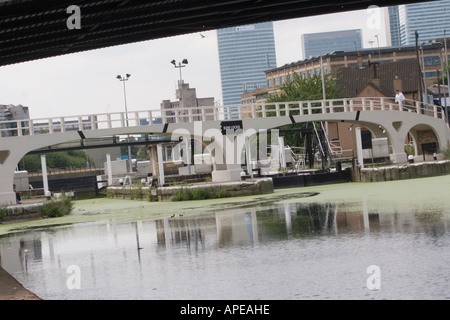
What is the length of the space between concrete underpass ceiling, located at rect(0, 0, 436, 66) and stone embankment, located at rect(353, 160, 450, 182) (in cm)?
2331

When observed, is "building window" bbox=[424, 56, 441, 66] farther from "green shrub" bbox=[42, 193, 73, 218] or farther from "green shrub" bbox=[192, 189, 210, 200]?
"green shrub" bbox=[42, 193, 73, 218]

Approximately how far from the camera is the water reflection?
15.9 m

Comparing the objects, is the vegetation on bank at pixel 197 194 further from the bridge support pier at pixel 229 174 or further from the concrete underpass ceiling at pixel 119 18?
the concrete underpass ceiling at pixel 119 18

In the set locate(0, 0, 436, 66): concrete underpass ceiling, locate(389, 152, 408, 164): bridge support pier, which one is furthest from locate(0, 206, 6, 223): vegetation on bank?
locate(389, 152, 408, 164): bridge support pier

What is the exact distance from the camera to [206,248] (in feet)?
69.8

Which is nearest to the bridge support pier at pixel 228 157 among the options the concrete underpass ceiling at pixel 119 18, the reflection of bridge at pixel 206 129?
the reflection of bridge at pixel 206 129

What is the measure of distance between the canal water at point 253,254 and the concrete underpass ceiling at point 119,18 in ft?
19.0

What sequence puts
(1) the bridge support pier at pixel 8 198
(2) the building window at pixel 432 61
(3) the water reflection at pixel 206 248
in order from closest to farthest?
(3) the water reflection at pixel 206 248
(1) the bridge support pier at pixel 8 198
(2) the building window at pixel 432 61

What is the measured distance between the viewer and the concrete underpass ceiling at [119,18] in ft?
62.2

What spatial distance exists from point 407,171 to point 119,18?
95.0ft

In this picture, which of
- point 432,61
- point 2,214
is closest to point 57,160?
point 432,61

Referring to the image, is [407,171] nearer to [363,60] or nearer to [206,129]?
[206,129]

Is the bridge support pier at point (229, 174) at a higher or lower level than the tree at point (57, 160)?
lower
